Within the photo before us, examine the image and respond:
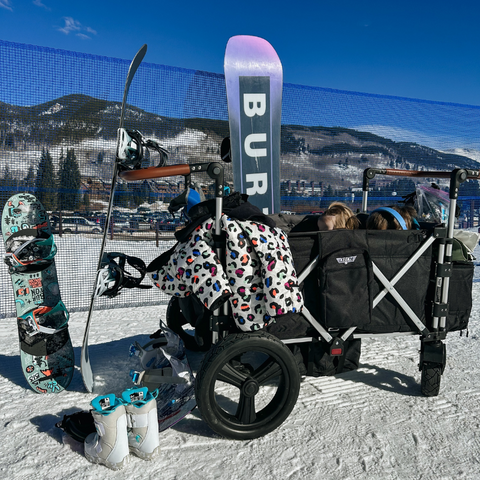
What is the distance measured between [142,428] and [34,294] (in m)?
1.13

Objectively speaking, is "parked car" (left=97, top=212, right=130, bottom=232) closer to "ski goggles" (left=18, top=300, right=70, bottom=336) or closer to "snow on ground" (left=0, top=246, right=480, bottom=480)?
"snow on ground" (left=0, top=246, right=480, bottom=480)

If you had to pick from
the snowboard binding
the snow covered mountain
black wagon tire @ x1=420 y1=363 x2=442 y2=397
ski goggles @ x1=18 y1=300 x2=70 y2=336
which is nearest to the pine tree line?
the snow covered mountain

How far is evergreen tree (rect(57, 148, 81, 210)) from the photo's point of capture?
617 centimetres

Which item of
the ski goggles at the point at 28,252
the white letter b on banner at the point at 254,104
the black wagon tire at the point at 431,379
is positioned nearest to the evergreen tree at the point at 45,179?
the white letter b on banner at the point at 254,104

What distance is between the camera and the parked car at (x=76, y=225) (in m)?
6.95

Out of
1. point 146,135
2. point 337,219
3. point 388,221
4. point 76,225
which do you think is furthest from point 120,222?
point 388,221

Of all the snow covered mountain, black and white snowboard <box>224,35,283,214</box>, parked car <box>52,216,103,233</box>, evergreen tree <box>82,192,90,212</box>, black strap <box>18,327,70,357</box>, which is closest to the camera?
black strap <box>18,327,70,357</box>

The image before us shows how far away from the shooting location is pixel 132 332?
11.6 feet

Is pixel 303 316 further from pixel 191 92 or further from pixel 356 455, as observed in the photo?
pixel 191 92

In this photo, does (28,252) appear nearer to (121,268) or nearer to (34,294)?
(34,294)

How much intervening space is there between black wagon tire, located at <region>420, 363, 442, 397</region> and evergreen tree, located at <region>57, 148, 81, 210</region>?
5651 mm

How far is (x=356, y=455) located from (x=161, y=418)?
0.95 meters

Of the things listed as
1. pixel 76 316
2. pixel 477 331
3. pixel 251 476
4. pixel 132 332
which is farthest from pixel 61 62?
pixel 477 331

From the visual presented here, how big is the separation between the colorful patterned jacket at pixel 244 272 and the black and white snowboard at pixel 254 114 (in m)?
2.74
